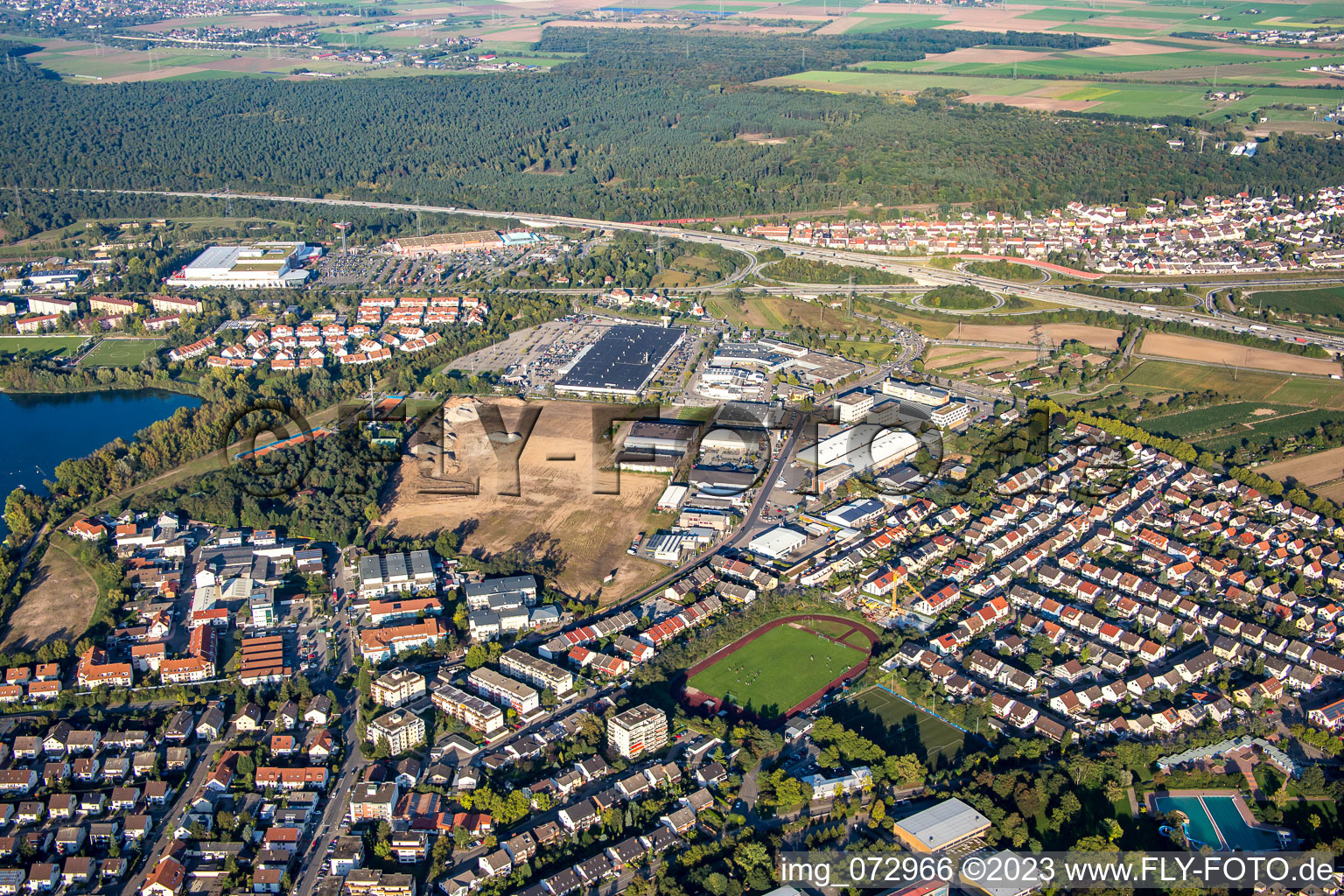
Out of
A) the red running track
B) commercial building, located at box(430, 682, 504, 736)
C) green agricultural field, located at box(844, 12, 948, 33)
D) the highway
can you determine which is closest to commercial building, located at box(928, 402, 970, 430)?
the red running track

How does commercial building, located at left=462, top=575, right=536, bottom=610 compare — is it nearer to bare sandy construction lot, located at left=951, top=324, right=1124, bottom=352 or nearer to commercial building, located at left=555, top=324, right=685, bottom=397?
commercial building, located at left=555, top=324, right=685, bottom=397

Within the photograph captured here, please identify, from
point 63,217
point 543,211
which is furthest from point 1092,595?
point 63,217

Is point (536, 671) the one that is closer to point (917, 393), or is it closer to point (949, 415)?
point (949, 415)

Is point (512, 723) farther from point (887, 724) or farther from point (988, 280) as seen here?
point (988, 280)

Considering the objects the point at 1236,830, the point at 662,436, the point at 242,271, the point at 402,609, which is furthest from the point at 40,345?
the point at 1236,830

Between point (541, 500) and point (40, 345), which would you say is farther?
Answer: point (40, 345)

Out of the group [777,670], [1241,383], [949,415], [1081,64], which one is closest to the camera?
[777,670]

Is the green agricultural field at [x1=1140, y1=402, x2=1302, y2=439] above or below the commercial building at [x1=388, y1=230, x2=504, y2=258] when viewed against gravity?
below

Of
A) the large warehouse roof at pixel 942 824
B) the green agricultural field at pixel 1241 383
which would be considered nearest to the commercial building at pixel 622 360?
the green agricultural field at pixel 1241 383
